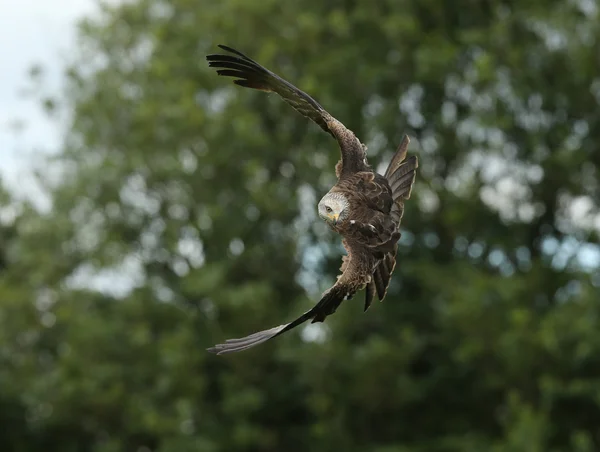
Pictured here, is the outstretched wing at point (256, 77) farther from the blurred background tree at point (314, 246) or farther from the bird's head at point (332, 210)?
the blurred background tree at point (314, 246)

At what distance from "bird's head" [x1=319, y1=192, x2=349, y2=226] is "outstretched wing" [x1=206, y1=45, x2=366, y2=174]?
36 centimetres

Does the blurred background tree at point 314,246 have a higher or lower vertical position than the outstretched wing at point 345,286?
higher

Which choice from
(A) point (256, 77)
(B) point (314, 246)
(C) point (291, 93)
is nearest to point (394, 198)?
(C) point (291, 93)

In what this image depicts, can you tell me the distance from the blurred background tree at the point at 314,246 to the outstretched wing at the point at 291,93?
1155cm

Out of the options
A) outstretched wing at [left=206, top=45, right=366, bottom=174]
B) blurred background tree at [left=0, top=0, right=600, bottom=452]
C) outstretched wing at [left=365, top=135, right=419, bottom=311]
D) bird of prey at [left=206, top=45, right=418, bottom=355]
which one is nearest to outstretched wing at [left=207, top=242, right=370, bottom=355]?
bird of prey at [left=206, top=45, right=418, bottom=355]

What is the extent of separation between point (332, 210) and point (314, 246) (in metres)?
14.9

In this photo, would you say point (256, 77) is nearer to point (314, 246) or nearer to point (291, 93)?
point (291, 93)

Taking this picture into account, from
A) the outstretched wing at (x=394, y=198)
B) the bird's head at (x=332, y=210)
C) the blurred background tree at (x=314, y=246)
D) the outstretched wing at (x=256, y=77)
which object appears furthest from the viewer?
the blurred background tree at (x=314, y=246)

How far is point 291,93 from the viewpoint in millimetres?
3701

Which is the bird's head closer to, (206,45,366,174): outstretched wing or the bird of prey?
the bird of prey

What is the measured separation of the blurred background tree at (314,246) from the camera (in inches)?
635

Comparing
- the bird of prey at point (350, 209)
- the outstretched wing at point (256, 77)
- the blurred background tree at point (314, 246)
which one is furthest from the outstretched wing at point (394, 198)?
the blurred background tree at point (314, 246)

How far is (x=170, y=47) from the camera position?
63.0 feet

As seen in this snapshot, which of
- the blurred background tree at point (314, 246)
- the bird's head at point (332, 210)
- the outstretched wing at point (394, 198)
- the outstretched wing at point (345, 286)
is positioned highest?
the blurred background tree at point (314, 246)
